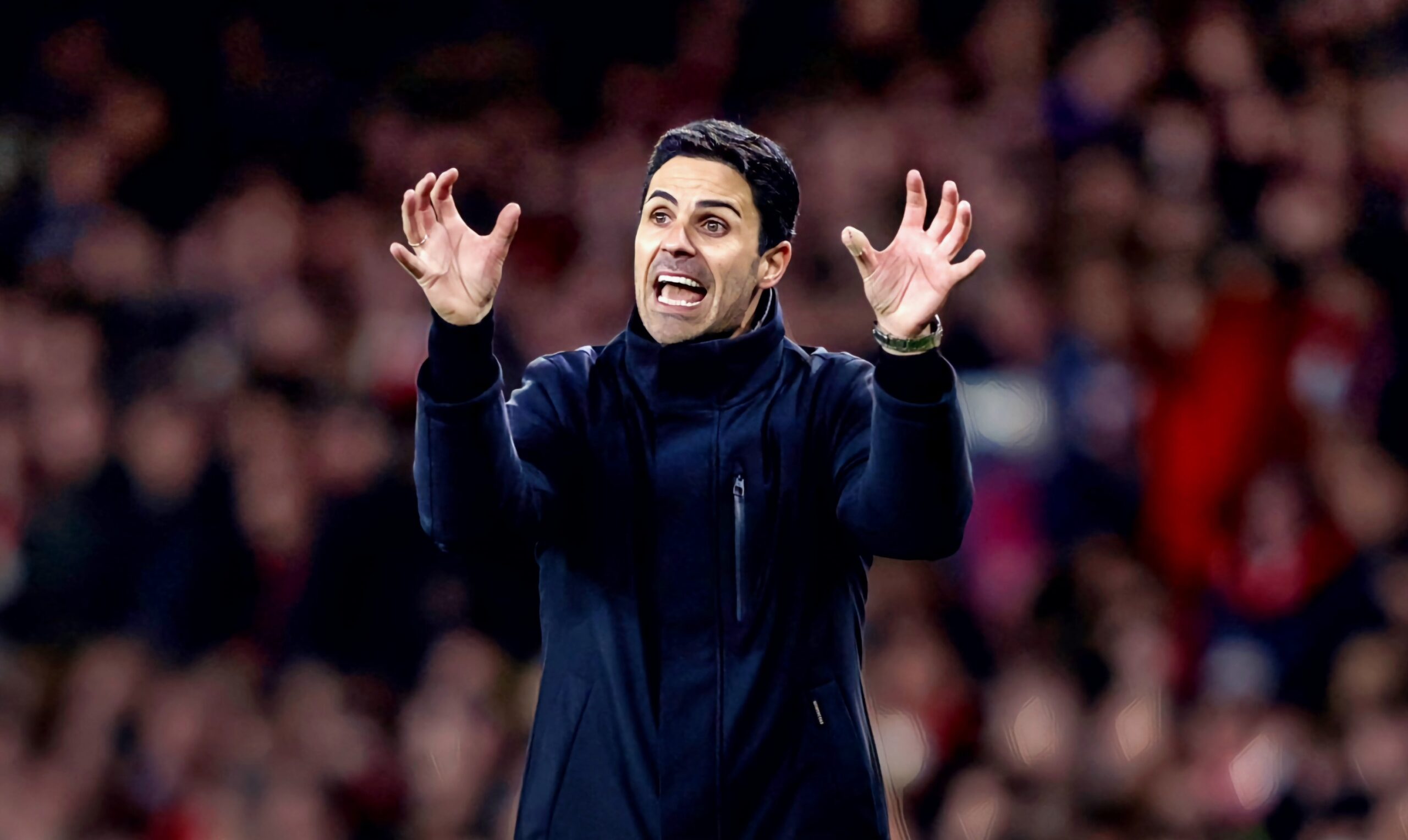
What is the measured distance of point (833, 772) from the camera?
2.42 metres

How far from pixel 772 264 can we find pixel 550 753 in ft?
2.56

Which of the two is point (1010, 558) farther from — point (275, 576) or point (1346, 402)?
point (275, 576)

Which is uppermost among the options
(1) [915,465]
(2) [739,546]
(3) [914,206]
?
(3) [914,206]

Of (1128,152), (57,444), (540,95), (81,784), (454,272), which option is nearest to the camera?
(454,272)

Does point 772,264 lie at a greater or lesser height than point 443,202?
lesser

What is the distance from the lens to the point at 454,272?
244 cm

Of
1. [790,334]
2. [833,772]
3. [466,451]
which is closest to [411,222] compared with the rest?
[466,451]

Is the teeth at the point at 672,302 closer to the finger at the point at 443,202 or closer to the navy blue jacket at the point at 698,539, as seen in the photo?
the navy blue jacket at the point at 698,539

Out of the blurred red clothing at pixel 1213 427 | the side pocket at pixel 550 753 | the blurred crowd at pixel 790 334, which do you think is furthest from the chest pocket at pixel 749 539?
the blurred red clothing at pixel 1213 427

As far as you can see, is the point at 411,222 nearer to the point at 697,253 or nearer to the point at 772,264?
the point at 697,253

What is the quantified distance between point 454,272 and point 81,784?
3.34 metres

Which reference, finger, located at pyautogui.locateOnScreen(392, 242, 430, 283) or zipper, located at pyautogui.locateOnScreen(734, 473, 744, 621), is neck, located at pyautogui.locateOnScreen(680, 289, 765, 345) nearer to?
zipper, located at pyautogui.locateOnScreen(734, 473, 744, 621)

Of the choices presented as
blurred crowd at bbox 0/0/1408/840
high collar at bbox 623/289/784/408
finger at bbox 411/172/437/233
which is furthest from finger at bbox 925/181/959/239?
blurred crowd at bbox 0/0/1408/840

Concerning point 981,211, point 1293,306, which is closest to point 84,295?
point 981,211
